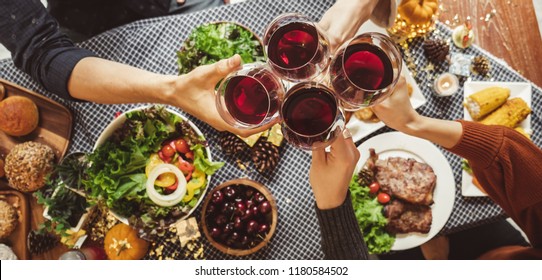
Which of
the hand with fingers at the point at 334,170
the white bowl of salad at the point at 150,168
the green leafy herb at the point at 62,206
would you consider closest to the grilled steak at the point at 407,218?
the hand with fingers at the point at 334,170

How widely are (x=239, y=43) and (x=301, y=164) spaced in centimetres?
53

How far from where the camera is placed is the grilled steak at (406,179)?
5.34 ft

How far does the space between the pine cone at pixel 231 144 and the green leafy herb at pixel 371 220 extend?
1.54 ft

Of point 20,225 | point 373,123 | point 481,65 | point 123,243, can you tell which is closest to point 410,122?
point 373,123

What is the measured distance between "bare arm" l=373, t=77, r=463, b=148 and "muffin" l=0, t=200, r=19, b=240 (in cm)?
145

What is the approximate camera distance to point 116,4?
184 cm

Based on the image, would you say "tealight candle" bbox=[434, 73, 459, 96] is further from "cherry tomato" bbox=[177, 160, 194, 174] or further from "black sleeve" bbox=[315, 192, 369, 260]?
"cherry tomato" bbox=[177, 160, 194, 174]

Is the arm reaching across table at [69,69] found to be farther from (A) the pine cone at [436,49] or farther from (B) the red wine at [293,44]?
(A) the pine cone at [436,49]

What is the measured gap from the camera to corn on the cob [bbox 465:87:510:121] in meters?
1.66

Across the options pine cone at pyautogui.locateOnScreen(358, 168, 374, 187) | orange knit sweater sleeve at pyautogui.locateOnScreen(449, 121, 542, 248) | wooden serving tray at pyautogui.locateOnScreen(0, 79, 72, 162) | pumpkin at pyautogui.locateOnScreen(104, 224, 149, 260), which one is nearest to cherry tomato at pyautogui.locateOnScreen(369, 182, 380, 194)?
pine cone at pyautogui.locateOnScreen(358, 168, 374, 187)

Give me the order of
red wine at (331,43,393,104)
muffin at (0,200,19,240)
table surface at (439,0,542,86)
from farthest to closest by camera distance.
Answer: table surface at (439,0,542,86) → muffin at (0,200,19,240) → red wine at (331,43,393,104)

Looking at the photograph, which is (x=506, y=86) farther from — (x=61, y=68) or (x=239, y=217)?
(x=61, y=68)

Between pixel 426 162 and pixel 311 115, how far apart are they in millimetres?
837
